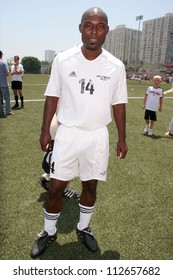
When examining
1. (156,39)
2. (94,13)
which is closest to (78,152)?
(94,13)

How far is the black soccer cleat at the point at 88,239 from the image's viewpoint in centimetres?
339

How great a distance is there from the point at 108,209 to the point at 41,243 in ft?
4.44

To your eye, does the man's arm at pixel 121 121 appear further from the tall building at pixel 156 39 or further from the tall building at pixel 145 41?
the tall building at pixel 156 39

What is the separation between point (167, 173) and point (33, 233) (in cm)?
335

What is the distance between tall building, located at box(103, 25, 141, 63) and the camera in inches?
5935

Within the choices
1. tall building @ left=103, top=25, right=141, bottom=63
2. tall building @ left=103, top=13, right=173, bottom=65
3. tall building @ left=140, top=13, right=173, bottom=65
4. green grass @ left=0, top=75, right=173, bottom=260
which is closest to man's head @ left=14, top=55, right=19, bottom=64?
green grass @ left=0, top=75, right=173, bottom=260

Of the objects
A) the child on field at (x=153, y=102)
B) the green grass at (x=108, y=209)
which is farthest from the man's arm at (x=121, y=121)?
the child on field at (x=153, y=102)

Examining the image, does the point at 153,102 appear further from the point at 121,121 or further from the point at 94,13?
the point at 94,13

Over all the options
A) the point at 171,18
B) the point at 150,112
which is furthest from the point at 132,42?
the point at 150,112

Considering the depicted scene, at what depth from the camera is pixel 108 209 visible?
4.34 metres

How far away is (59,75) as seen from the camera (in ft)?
9.44

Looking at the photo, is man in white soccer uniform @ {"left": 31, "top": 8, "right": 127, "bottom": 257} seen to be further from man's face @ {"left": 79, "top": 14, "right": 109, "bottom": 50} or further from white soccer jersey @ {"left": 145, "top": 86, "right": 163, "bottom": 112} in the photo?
white soccer jersey @ {"left": 145, "top": 86, "right": 163, "bottom": 112}
